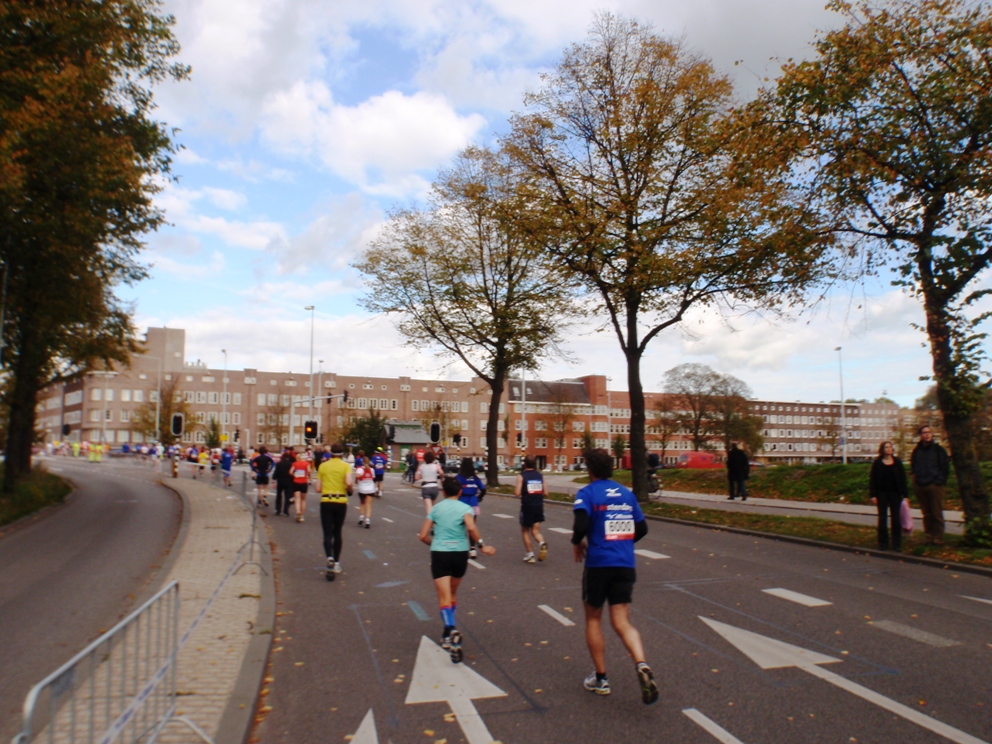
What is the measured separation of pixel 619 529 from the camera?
588cm

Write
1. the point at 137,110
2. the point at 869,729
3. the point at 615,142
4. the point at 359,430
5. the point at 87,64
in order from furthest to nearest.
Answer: the point at 359,430 → the point at 615,142 → the point at 137,110 → the point at 87,64 → the point at 869,729

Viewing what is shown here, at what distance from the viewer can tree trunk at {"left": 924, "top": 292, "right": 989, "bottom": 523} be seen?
40.5 feet

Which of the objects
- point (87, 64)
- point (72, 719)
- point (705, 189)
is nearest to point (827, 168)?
point (705, 189)

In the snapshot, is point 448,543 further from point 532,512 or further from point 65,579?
point 65,579

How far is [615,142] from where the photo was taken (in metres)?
20.9

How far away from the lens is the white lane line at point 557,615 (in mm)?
8039

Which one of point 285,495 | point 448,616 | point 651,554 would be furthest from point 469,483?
point 285,495

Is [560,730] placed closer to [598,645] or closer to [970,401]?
[598,645]

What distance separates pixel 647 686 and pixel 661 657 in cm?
159

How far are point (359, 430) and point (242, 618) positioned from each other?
61.5 m

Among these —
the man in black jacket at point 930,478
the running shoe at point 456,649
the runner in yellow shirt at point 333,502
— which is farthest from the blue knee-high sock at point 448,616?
the man in black jacket at point 930,478

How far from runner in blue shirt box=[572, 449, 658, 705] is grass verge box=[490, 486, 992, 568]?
8.22m

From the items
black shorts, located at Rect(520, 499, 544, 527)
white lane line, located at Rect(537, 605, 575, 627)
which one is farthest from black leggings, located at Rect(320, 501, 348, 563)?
white lane line, located at Rect(537, 605, 575, 627)

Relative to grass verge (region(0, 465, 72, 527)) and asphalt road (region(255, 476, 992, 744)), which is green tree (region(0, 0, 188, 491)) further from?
asphalt road (region(255, 476, 992, 744))
